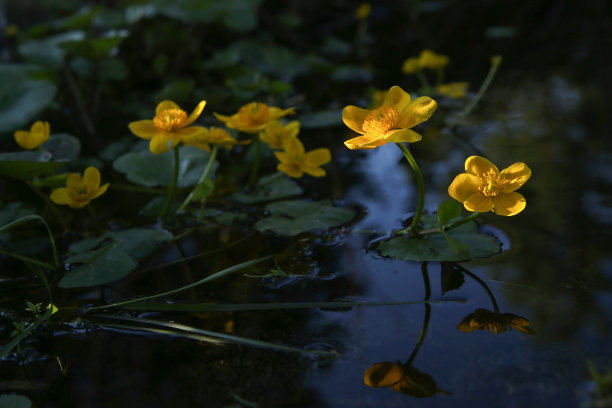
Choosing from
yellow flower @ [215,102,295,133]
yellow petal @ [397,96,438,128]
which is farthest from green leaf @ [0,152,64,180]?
yellow petal @ [397,96,438,128]

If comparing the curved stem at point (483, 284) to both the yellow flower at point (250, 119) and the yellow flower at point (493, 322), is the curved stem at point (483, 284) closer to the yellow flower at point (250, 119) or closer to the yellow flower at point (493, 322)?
the yellow flower at point (493, 322)

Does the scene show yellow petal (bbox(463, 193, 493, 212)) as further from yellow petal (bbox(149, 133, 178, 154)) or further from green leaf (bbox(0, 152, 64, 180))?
green leaf (bbox(0, 152, 64, 180))

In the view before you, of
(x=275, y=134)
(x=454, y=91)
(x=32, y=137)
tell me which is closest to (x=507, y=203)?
(x=275, y=134)

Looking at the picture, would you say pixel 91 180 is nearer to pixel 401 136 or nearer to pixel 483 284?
pixel 401 136

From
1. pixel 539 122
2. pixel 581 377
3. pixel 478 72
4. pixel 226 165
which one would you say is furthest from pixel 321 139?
pixel 581 377

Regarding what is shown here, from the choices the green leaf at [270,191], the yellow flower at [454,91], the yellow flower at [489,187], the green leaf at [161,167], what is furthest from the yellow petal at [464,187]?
the yellow flower at [454,91]

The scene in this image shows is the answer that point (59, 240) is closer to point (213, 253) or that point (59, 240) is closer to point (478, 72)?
point (213, 253)
